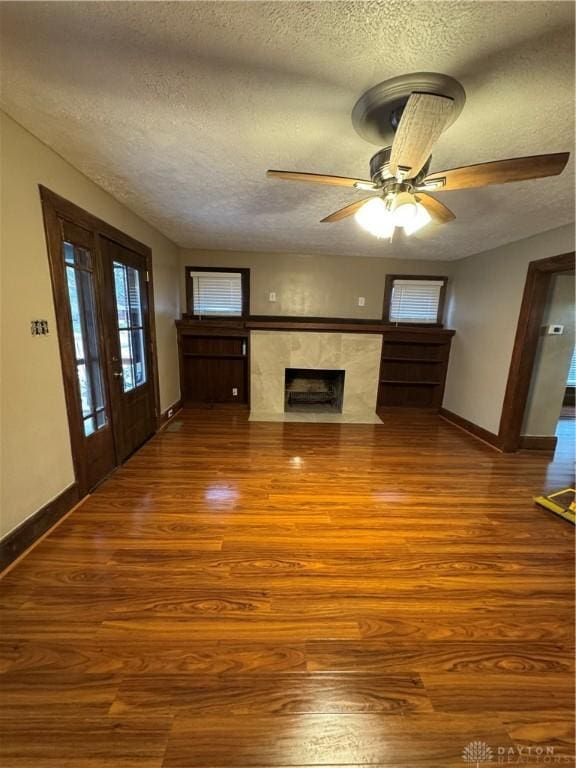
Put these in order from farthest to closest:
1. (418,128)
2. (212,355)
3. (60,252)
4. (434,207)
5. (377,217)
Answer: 1. (212,355)
2. (60,252)
3. (434,207)
4. (377,217)
5. (418,128)

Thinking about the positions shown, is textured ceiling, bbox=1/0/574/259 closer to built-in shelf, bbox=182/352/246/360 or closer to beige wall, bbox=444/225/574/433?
beige wall, bbox=444/225/574/433

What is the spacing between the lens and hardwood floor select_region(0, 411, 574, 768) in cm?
103

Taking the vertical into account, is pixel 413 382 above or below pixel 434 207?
below

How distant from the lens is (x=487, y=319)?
150 inches

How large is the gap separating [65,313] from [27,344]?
0.37 meters

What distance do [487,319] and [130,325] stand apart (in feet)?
14.1

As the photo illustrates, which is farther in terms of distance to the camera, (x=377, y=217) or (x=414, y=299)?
(x=414, y=299)

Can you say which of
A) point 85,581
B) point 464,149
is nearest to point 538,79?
point 464,149

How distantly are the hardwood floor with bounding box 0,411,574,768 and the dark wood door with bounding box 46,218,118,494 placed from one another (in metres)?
0.35

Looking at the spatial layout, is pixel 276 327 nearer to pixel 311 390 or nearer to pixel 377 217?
pixel 311 390

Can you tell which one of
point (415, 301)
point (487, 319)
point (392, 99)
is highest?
point (392, 99)

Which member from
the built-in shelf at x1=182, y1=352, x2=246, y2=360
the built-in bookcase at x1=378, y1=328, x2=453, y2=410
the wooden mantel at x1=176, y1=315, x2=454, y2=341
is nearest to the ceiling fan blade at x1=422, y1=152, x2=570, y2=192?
the wooden mantel at x1=176, y1=315, x2=454, y2=341

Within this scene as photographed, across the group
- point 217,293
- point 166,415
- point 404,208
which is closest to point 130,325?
point 166,415

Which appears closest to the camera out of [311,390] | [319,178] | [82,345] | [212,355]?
[319,178]
